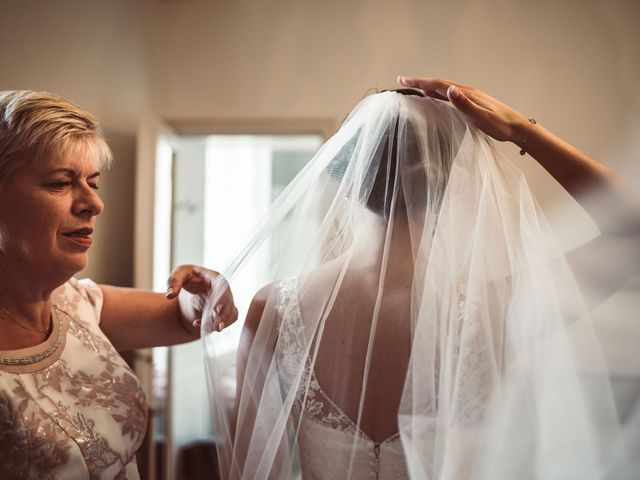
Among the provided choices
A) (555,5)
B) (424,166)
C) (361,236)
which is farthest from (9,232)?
(555,5)

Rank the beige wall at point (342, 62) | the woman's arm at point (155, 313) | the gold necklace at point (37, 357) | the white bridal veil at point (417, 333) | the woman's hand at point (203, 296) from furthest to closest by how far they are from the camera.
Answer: the beige wall at point (342, 62) < the woman's arm at point (155, 313) < the woman's hand at point (203, 296) < the gold necklace at point (37, 357) < the white bridal veil at point (417, 333)

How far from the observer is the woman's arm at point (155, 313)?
1383 millimetres

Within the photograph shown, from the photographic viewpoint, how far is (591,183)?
1109 millimetres

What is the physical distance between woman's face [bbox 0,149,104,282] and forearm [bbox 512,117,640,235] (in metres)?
0.81

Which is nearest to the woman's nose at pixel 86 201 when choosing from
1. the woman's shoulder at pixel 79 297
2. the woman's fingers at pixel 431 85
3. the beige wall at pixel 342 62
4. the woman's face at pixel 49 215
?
the woman's face at pixel 49 215

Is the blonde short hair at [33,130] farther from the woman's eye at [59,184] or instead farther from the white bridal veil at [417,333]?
the white bridal veil at [417,333]

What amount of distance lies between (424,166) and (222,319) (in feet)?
1.68

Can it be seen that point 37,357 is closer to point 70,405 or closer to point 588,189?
point 70,405

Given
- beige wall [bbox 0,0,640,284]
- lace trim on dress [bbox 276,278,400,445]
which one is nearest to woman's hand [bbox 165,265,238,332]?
lace trim on dress [bbox 276,278,400,445]

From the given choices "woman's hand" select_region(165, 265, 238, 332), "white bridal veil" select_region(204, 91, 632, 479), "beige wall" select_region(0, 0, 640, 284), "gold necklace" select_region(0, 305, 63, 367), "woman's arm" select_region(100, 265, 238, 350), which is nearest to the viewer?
"white bridal veil" select_region(204, 91, 632, 479)

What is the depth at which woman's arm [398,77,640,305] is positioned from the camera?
42.9 inches

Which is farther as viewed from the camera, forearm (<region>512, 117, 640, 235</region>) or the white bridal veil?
forearm (<region>512, 117, 640, 235</region>)

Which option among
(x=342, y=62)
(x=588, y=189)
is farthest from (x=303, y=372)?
(x=342, y=62)

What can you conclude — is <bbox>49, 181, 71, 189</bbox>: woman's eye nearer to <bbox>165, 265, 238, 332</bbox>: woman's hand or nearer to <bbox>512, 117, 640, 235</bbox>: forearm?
<bbox>165, 265, 238, 332</bbox>: woman's hand
